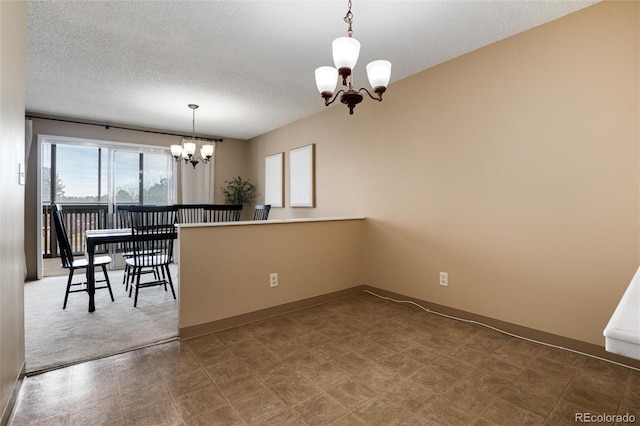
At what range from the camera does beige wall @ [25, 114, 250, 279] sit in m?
4.47

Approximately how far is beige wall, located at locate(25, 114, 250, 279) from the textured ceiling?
662 mm

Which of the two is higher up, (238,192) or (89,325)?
(238,192)

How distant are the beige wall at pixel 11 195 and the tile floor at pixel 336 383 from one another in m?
Result: 0.30

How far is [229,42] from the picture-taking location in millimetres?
2613

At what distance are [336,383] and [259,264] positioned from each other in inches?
54.8

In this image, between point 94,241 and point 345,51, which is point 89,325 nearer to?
point 94,241

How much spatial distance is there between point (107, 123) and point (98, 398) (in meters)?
4.69

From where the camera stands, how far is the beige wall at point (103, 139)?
14.7ft

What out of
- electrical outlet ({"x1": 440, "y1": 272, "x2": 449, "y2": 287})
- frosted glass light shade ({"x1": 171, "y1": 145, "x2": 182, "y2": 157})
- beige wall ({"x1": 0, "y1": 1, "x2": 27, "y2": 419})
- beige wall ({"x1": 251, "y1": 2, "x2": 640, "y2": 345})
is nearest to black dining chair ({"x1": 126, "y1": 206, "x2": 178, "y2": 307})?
frosted glass light shade ({"x1": 171, "y1": 145, "x2": 182, "y2": 157})

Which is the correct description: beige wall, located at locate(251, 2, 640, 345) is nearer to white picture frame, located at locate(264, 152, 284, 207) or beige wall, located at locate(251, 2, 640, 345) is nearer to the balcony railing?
white picture frame, located at locate(264, 152, 284, 207)

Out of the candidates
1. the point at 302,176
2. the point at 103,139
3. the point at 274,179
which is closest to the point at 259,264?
the point at 302,176

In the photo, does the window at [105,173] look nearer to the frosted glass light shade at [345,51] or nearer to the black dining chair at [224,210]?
the black dining chair at [224,210]

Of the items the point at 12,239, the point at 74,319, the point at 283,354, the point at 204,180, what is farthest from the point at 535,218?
the point at 204,180

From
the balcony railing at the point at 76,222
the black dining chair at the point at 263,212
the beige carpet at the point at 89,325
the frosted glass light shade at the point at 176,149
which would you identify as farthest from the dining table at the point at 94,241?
the balcony railing at the point at 76,222
